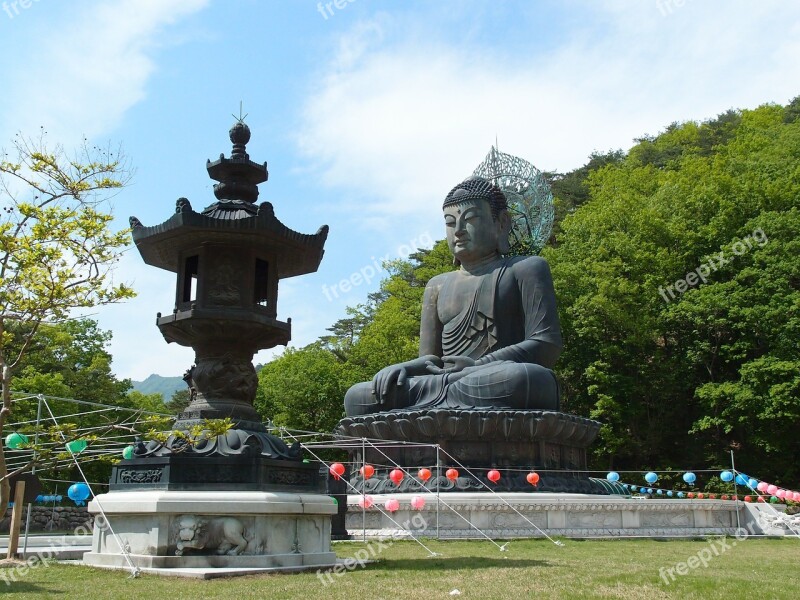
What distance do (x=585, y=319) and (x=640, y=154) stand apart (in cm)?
2218

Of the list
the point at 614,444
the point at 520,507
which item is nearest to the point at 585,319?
the point at 614,444

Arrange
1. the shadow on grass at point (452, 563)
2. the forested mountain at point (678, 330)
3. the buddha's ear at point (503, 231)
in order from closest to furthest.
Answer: the shadow on grass at point (452, 563)
the buddha's ear at point (503, 231)
the forested mountain at point (678, 330)

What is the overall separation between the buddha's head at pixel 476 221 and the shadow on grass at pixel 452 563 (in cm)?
933

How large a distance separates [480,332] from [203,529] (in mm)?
10248

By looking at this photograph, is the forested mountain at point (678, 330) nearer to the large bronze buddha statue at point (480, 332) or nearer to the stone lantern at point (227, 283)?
the large bronze buddha statue at point (480, 332)

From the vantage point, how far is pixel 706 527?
13781 mm

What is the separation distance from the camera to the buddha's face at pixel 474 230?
17.2 metres

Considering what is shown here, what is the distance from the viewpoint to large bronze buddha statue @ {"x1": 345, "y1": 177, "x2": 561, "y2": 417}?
14.9 meters

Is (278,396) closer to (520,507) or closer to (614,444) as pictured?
(614,444)

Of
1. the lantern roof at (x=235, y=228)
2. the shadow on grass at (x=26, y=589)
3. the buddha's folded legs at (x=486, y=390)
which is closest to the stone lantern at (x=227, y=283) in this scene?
the lantern roof at (x=235, y=228)

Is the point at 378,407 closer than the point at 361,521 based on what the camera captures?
No

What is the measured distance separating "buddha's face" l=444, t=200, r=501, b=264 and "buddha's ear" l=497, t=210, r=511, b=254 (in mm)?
75

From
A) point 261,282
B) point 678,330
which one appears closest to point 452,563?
point 261,282

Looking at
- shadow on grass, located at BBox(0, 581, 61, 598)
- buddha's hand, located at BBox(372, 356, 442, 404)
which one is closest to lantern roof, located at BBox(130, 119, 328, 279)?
shadow on grass, located at BBox(0, 581, 61, 598)
